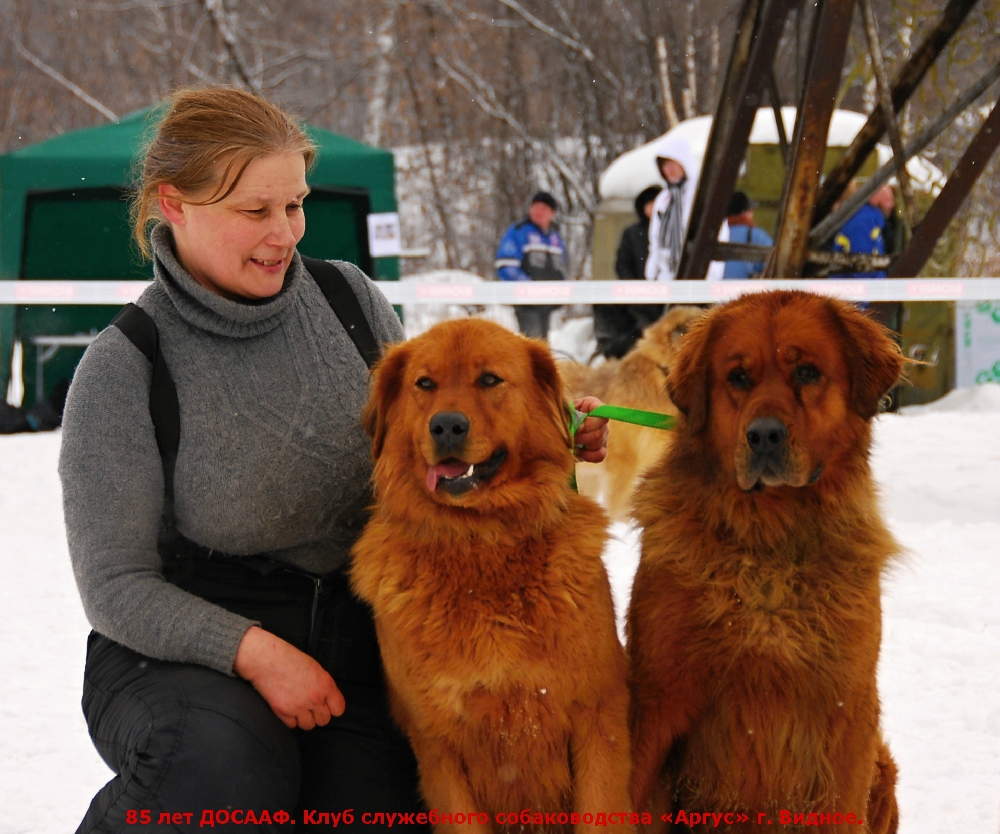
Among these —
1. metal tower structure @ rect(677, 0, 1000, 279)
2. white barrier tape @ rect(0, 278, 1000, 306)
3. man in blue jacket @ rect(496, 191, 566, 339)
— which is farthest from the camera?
man in blue jacket @ rect(496, 191, 566, 339)

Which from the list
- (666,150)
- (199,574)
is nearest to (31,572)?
(199,574)

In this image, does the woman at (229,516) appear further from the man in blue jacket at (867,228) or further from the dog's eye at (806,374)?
the man in blue jacket at (867,228)

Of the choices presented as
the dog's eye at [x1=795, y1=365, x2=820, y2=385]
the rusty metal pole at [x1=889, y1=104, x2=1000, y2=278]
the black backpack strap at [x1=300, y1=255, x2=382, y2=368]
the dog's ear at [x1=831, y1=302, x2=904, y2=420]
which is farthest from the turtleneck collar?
the rusty metal pole at [x1=889, y1=104, x2=1000, y2=278]

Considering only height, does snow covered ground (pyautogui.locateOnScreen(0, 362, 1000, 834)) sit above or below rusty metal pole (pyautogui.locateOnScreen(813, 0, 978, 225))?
below

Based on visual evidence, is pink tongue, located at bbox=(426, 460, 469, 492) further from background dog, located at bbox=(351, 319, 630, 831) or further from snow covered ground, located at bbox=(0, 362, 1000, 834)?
snow covered ground, located at bbox=(0, 362, 1000, 834)

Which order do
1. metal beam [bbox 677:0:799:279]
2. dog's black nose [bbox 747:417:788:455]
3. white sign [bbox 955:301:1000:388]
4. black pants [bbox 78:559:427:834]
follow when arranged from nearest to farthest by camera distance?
1. black pants [bbox 78:559:427:834]
2. dog's black nose [bbox 747:417:788:455]
3. metal beam [bbox 677:0:799:279]
4. white sign [bbox 955:301:1000:388]

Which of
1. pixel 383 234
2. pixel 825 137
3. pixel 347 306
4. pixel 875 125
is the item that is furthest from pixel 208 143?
pixel 383 234

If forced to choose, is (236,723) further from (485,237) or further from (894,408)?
(485,237)

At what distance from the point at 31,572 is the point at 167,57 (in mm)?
16557

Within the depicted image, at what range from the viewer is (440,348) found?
2.22 m

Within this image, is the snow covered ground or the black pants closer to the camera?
the black pants

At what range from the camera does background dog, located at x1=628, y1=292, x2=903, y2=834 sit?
2.08 meters

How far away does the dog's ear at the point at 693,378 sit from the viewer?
2.27m

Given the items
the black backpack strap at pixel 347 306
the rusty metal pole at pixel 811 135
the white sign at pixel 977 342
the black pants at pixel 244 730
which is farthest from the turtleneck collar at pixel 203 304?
the white sign at pixel 977 342
